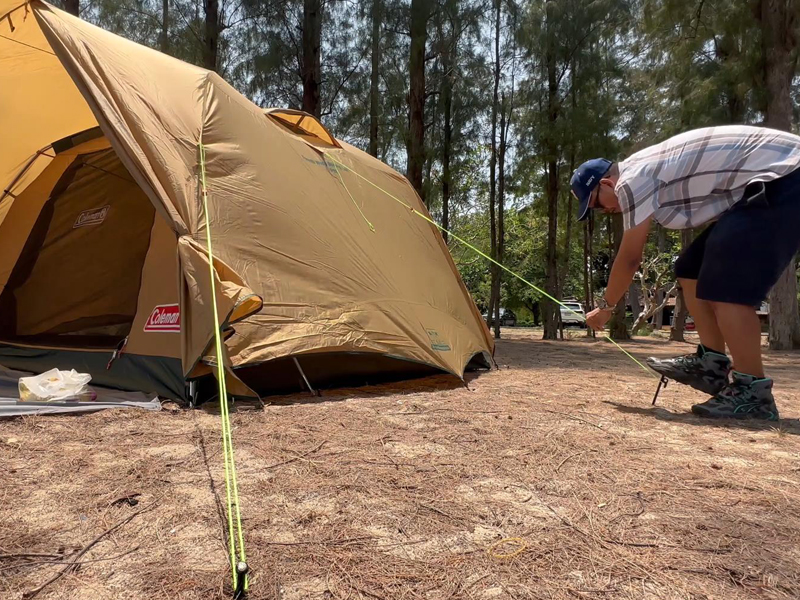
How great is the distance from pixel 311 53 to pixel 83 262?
5569 mm

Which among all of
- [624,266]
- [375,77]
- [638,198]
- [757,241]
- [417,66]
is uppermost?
[375,77]

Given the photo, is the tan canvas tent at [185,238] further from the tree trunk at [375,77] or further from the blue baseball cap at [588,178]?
the tree trunk at [375,77]

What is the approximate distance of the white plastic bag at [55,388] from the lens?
3027 mm

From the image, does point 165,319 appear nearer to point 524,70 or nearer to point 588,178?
point 588,178

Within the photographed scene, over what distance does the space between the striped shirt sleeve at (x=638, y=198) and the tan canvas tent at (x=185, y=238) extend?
60.2 inches

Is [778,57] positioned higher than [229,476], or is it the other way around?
[778,57]

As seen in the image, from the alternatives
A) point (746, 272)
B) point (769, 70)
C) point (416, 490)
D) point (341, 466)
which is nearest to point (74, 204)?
point (341, 466)

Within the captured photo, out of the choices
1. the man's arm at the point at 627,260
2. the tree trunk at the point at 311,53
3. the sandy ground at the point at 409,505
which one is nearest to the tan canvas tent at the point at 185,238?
the sandy ground at the point at 409,505

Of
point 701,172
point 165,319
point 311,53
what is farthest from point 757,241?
point 311,53

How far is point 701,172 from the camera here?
2.87m

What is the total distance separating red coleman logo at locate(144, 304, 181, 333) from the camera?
329 centimetres

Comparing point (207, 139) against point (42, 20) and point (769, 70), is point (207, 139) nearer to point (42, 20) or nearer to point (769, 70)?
point (42, 20)

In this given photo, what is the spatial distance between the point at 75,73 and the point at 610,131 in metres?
11.5

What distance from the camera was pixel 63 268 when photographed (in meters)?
4.45
